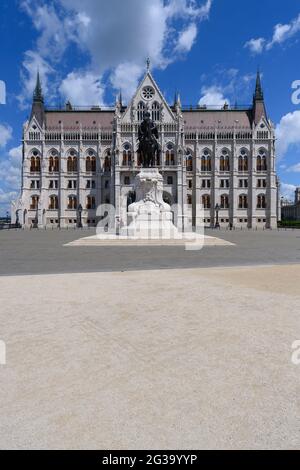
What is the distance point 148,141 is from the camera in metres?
33.4

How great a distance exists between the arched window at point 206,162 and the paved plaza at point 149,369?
241 ft

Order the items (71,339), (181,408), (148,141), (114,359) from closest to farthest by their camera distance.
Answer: (181,408)
(114,359)
(71,339)
(148,141)

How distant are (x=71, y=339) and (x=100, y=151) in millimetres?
76797

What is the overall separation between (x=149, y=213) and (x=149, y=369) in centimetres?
2650

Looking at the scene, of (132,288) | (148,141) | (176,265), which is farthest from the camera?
(148,141)

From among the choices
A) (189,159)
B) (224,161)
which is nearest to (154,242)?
(189,159)

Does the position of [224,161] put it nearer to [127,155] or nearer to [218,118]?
[218,118]

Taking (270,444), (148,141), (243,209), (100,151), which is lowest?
(270,444)

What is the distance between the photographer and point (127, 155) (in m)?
74.4

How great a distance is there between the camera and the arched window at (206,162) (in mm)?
79312

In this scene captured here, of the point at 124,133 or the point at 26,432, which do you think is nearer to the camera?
the point at 26,432

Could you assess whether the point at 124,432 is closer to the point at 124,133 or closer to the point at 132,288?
the point at 132,288

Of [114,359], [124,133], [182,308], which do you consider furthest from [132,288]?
[124,133]

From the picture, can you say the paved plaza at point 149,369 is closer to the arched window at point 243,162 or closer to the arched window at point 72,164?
the arched window at point 72,164
